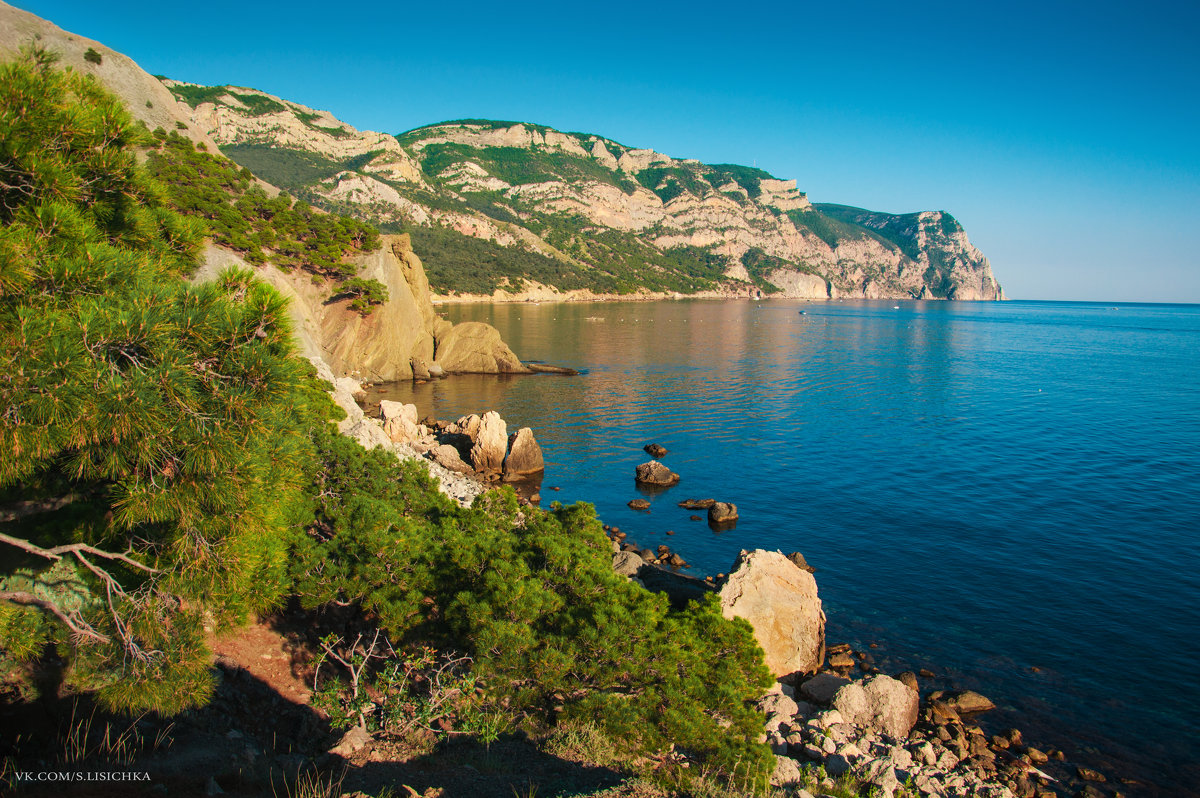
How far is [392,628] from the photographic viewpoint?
9.51m

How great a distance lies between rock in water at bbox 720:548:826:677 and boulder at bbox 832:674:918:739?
5.43 ft

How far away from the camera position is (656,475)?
27359 millimetres

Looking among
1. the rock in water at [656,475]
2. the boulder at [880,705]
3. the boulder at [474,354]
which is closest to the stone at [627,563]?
the boulder at [880,705]

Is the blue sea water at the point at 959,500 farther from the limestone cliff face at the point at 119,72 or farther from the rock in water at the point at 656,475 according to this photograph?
the limestone cliff face at the point at 119,72

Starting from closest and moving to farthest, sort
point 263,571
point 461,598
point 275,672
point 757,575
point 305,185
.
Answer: point 263,571, point 461,598, point 275,672, point 757,575, point 305,185

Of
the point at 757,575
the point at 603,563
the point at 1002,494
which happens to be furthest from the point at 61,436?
the point at 1002,494

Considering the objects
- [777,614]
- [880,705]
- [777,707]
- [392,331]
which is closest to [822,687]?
[880,705]

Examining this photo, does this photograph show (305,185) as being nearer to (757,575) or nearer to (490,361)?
(490,361)

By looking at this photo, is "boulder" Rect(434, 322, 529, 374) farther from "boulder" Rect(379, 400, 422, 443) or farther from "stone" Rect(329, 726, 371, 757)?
"stone" Rect(329, 726, 371, 757)

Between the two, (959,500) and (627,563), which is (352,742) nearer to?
(627,563)

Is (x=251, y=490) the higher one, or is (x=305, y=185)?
(x=305, y=185)

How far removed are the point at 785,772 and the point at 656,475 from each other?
17.4 meters

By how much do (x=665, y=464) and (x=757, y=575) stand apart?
1528cm

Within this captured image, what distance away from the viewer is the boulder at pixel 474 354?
51844 mm
